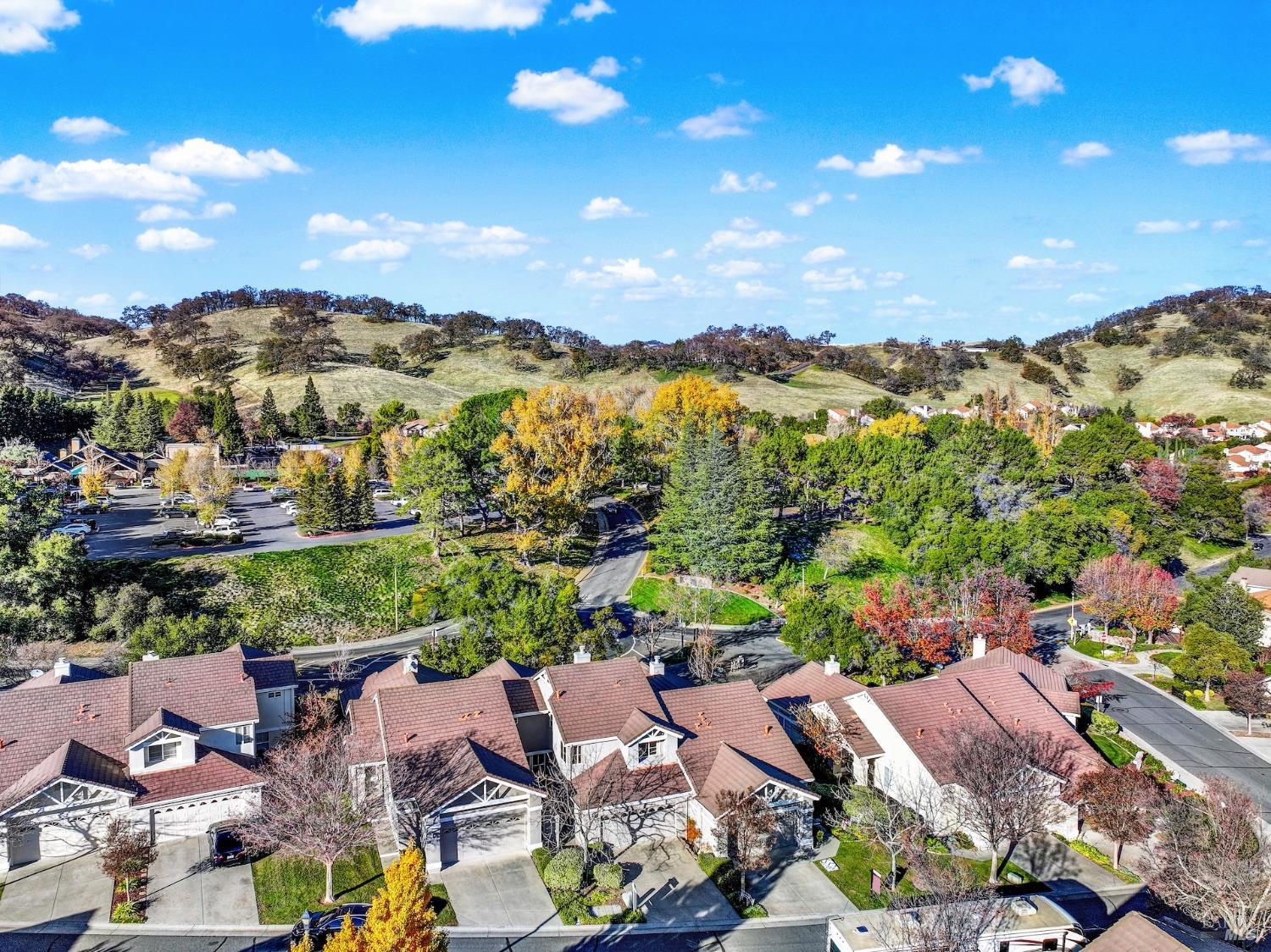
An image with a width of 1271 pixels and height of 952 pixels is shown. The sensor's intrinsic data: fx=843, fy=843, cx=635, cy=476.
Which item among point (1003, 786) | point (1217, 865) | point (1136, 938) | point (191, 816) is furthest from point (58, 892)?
point (1217, 865)

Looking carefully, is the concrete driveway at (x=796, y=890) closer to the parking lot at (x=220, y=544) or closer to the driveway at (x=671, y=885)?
the driveway at (x=671, y=885)

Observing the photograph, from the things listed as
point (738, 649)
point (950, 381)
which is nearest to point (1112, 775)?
point (738, 649)

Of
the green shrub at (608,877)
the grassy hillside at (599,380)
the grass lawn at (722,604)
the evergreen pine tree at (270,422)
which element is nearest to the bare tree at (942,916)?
the green shrub at (608,877)

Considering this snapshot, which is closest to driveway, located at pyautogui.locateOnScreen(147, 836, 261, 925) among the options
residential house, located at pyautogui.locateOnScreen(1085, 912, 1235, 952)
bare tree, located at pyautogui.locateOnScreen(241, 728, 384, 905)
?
bare tree, located at pyautogui.locateOnScreen(241, 728, 384, 905)

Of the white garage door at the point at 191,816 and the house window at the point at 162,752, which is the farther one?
the house window at the point at 162,752

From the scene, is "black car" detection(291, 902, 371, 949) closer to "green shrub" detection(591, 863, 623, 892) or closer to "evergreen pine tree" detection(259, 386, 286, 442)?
"green shrub" detection(591, 863, 623, 892)

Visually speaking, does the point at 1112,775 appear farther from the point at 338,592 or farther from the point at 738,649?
the point at 338,592

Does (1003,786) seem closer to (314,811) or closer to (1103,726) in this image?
(1103,726)
